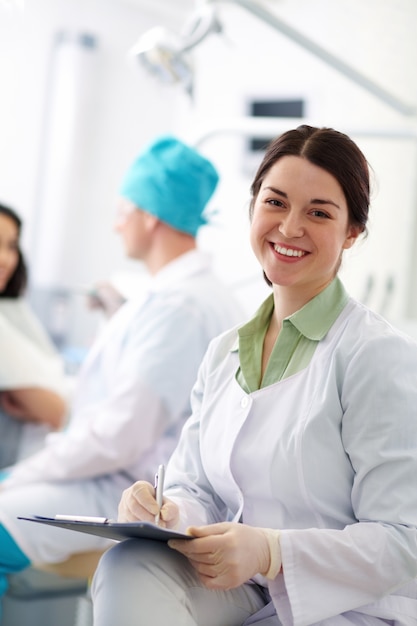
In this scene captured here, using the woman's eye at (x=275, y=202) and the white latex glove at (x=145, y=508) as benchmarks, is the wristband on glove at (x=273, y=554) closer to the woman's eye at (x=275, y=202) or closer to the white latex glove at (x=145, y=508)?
the white latex glove at (x=145, y=508)

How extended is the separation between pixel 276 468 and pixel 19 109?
3.77 m

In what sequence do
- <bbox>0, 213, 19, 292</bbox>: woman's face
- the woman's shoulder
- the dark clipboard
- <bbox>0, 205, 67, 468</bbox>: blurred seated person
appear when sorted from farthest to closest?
<bbox>0, 213, 19, 292</bbox>: woman's face < <bbox>0, 205, 67, 468</bbox>: blurred seated person < the woman's shoulder < the dark clipboard

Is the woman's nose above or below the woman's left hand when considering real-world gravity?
above

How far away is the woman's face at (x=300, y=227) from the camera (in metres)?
1.16

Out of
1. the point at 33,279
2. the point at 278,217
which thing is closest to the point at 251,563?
the point at 278,217

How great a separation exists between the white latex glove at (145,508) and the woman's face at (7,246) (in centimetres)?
167

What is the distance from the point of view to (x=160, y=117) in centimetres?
488

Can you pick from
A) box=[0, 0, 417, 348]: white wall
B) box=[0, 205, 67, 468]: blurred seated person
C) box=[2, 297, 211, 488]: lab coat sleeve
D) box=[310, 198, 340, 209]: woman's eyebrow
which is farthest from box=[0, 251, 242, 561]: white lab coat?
box=[0, 0, 417, 348]: white wall

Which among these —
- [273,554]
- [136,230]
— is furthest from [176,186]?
[273,554]

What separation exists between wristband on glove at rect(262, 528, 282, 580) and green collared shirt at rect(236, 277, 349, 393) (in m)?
0.24

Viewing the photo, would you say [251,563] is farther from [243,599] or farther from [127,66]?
[127,66]

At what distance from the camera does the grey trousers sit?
1.02 meters

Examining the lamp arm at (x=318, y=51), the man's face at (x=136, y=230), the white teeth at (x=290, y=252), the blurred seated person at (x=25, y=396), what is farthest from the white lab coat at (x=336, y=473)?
the blurred seated person at (x=25, y=396)

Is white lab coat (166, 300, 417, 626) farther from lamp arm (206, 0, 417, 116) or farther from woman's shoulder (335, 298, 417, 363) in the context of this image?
lamp arm (206, 0, 417, 116)
